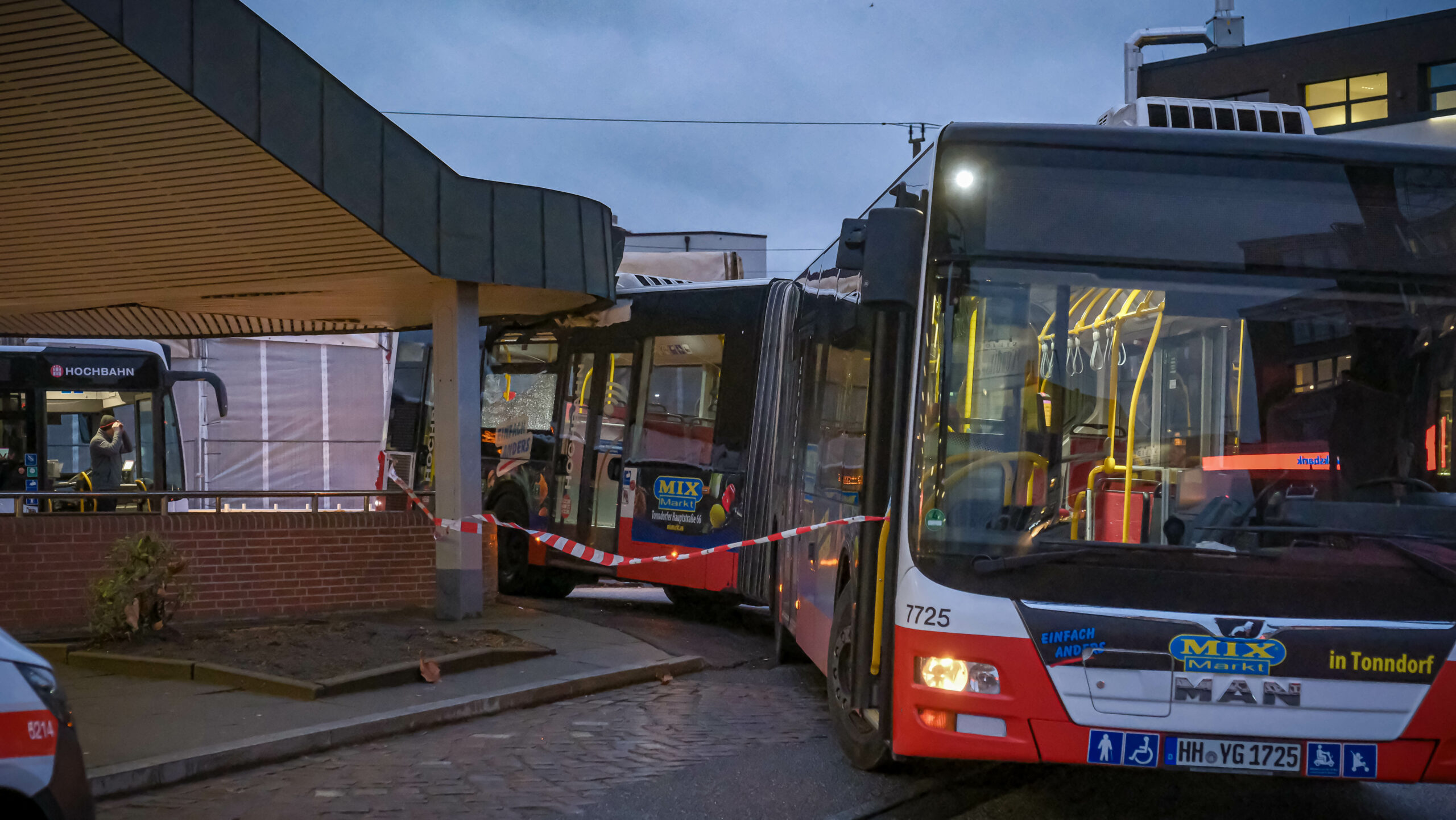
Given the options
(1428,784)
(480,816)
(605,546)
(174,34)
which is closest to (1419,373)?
(1428,784)

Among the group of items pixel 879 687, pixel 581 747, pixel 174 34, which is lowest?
pixel 581 747

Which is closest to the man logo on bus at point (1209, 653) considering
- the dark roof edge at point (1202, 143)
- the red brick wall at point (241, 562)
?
the dark roof edge at point (1202, 143)

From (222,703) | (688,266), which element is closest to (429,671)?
(222,703)

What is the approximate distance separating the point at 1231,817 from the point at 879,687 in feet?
5.83

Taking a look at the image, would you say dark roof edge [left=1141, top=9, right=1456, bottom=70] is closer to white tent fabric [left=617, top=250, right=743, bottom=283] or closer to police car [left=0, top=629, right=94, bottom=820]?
white tent fabric [left=617, top=250, right=743, bottom=283]

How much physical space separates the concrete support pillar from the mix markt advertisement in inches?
66.6

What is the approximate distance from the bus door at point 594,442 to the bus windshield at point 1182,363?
768 cm

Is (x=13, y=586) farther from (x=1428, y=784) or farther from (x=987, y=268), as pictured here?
(x=1428, y=784)

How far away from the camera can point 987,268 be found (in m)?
5.34

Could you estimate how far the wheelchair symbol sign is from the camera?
4918 millimetres

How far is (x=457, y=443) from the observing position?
11.4m

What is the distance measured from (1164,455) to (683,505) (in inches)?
287

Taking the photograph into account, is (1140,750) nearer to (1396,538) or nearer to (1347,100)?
(1396,538)

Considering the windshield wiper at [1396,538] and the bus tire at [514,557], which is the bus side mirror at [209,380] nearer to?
the bus tire at [514,557]
